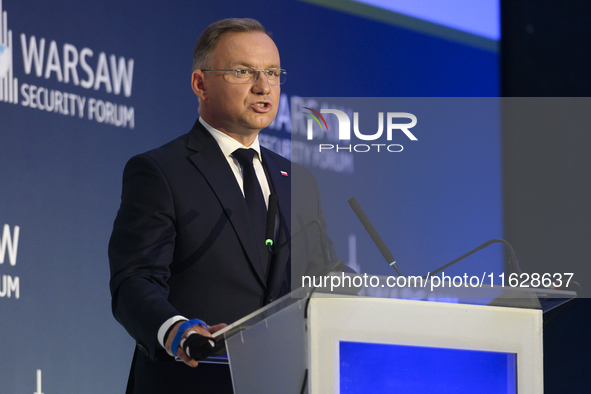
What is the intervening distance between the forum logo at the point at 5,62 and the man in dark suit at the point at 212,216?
2.62 ft

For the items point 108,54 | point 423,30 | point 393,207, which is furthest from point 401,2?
point 108,54

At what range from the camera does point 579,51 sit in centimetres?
402

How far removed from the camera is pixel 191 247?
157 cm

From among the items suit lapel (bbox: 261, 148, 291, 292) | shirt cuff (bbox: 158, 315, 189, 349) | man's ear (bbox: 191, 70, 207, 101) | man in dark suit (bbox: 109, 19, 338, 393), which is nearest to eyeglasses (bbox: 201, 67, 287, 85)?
man in dark suit (bbox: 109, 19, 338, 393)

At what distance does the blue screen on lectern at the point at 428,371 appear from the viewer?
0.95m

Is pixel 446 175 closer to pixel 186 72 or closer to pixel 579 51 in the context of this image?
pixel 579 51

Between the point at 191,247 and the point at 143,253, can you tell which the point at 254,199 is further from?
the point at 143,253

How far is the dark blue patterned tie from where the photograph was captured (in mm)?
1638

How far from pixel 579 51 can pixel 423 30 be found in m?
0.99

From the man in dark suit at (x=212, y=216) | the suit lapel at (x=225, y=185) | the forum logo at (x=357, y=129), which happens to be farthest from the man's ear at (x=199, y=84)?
the forum logo at (x=357, y=129)

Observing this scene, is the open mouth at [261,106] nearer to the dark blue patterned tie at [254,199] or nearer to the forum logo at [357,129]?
the dark blue patterned tie at [254,199]

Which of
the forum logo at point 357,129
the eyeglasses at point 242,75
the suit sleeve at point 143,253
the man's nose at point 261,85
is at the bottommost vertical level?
the suit sleeve at point 143,253

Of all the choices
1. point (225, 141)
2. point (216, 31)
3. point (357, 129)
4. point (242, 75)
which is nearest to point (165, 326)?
point (225, 141)

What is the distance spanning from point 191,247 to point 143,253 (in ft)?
0.50
